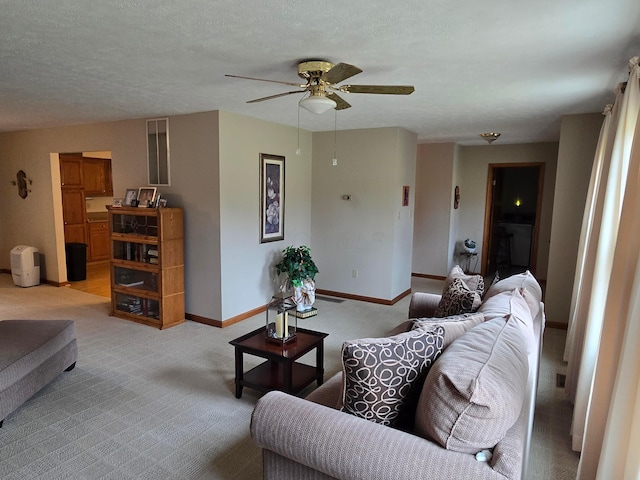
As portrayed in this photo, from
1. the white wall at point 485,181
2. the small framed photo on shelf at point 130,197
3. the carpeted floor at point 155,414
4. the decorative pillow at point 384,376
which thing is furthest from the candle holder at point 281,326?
the white wall at point 485,181

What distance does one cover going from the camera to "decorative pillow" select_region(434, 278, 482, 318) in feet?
8.46

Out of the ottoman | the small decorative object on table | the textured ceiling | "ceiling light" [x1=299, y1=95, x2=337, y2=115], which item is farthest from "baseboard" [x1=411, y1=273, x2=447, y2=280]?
the ottoman

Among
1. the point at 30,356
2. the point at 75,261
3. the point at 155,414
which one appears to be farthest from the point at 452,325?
the point at 75,261

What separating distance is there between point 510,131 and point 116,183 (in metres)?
5.37

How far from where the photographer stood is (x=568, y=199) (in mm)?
4367

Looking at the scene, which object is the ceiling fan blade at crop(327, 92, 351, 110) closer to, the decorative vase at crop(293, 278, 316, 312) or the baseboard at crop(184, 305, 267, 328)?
the decorative vase at crop(293, 278, 316, 312)

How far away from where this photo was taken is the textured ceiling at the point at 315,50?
1.84 m

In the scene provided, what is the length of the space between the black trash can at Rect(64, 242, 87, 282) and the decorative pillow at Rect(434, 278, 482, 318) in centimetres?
604

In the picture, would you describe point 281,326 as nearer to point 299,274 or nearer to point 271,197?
point 299,274

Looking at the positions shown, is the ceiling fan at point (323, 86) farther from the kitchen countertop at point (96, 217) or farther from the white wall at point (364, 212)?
the kitchen countertop at point (96, 217)

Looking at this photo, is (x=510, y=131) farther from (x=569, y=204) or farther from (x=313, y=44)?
(x=313, y=44)

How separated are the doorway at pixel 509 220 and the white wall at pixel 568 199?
9.71 feet

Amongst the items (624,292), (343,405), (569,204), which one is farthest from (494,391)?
(569,204)

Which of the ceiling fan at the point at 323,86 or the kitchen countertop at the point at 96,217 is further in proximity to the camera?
the kitchen countertop at the point at 96,217
